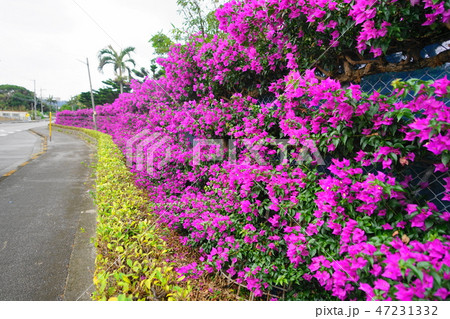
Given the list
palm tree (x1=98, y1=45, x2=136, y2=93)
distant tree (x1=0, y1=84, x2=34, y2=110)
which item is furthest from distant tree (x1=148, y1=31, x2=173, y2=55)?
distant tree (x1=0, y1=84, x2=34, y2=110)

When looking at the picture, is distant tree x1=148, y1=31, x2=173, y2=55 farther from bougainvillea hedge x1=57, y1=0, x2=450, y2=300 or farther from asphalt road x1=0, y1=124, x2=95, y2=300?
bougainvillea hedge x1=57, y1=0, x2=450, y2=300

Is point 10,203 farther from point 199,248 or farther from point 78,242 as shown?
point 199,248

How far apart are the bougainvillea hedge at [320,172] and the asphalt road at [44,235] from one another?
1.29 m

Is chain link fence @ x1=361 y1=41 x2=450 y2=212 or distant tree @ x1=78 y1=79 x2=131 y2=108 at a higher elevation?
distant tree @ x1=78 y1=79 x2=131 y2=108

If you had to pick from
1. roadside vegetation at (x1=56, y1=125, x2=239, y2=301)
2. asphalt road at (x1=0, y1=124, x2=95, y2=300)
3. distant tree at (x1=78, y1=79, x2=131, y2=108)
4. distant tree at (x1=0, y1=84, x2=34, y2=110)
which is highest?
distant tree at (x1=0, y1=84, x2=34, y2=110)

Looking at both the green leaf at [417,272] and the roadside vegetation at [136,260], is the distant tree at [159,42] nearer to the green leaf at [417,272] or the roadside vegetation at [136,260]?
the roadside vegetation at [136,260]

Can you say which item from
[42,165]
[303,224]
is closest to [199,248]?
[303,224]

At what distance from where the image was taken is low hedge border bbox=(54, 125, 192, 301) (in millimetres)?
1689

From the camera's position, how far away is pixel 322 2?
2.27 m

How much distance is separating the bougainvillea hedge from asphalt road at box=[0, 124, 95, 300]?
1.29m

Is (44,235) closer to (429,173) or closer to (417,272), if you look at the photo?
(417,272)

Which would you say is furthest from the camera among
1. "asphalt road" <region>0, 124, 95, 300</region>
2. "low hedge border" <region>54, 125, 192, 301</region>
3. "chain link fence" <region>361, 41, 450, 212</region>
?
"asphalt road" <region>0, 124, 95, 300</region>

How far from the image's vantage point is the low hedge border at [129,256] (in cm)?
169

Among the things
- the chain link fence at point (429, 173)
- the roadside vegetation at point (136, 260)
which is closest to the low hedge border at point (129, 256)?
the roadside vegetation at point (136, 260)
